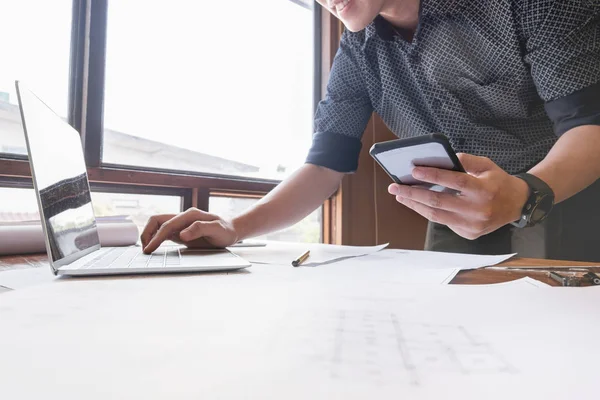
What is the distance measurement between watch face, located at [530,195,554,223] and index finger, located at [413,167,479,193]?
13 cm

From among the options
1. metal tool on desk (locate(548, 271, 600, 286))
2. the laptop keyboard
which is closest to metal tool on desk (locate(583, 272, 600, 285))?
metal tool on desk (locate(548, 271, 600, 286))

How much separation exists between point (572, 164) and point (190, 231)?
A: 2.07 feet

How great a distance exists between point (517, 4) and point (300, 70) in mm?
1213

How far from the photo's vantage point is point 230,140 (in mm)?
1599

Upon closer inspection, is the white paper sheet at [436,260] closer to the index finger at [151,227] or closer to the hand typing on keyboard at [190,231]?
the hand typing on keyboard at [190,231]

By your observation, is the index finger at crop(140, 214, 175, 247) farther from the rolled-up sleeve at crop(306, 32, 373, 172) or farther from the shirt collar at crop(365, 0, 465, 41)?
the shirt collar at crop(365, 0, 465, 41)

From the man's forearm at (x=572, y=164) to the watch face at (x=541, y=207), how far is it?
0.04 metres

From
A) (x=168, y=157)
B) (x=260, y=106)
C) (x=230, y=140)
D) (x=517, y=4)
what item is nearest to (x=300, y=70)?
(x=260, y=106)

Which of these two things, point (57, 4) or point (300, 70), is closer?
point (57, 4)

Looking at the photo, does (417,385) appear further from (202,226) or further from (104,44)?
(104,44)

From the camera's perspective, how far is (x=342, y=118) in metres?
1.08

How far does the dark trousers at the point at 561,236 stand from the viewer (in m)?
0.95

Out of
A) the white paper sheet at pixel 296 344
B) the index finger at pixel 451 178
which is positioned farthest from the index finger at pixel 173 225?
the index finger at pixel 451 178

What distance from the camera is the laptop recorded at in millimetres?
448
